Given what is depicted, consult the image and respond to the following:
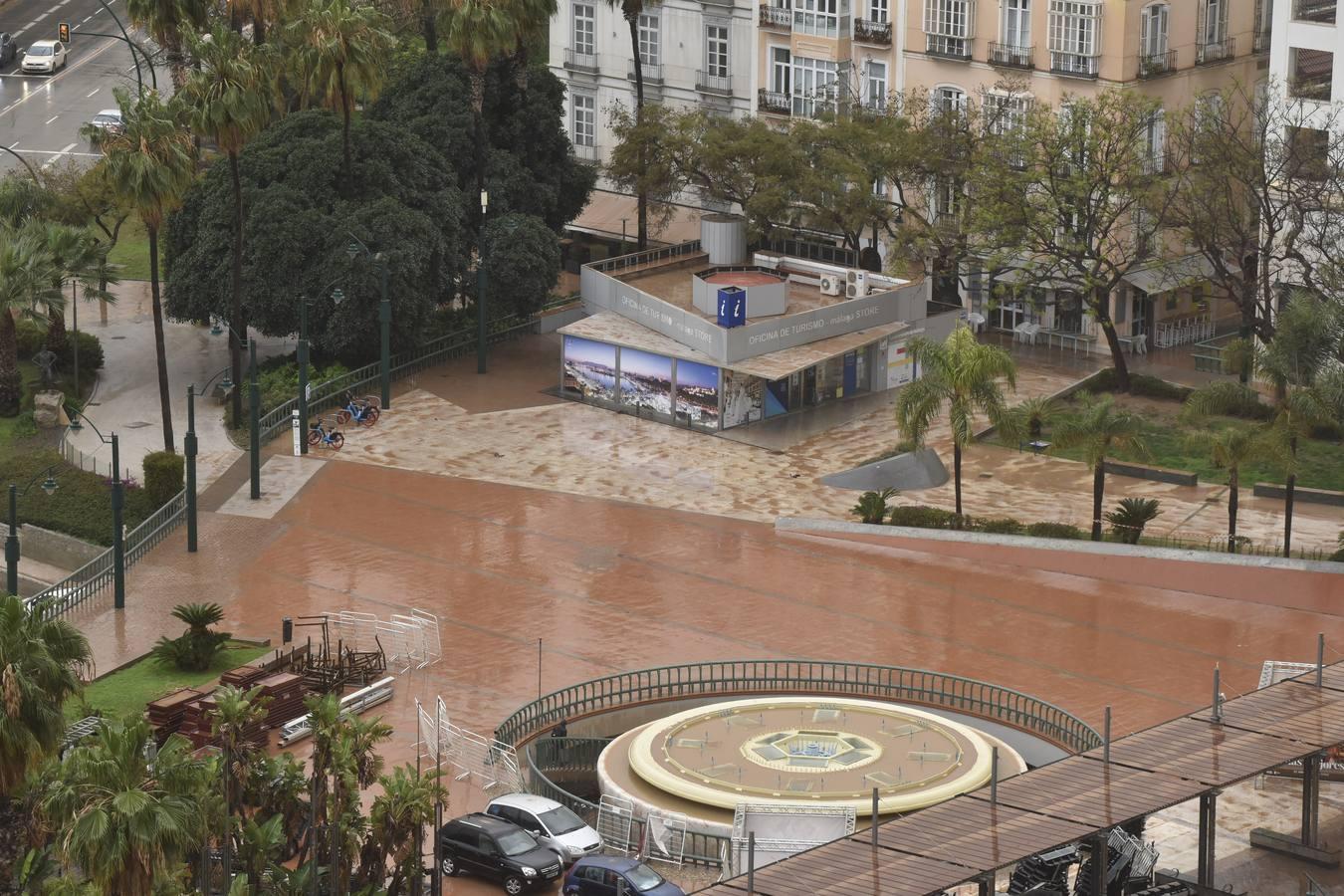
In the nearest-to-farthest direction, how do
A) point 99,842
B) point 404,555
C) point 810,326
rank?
point 99,842 → point 404,555 → point 810,326

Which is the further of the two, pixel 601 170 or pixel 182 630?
pixel 601 170

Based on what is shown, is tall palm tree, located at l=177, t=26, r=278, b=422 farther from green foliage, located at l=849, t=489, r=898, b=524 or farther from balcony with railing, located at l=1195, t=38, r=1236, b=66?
balcony with railing, located at l=1195, t=38, r=1236, b=66

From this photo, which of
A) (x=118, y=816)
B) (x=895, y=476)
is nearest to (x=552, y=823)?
(x=118, y=816)

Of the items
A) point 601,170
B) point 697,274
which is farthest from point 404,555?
point 601,170

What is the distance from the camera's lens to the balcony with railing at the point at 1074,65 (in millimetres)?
79312

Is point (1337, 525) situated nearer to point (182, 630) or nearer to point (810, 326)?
point (810, 326)

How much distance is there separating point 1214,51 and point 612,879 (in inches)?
1958

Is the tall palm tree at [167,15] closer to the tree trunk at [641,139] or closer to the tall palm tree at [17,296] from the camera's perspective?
the tall palm tree at [17,296]

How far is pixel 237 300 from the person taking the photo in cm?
7194

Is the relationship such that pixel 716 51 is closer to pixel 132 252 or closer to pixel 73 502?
pixel 132 252

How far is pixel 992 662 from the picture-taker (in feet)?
181

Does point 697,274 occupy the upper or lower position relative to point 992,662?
upper

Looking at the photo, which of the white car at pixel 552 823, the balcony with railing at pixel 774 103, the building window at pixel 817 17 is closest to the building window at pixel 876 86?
the building window at pixel 817 17

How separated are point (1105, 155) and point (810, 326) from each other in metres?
10.8
